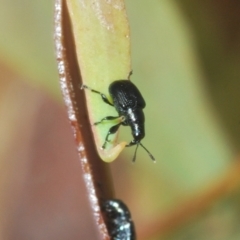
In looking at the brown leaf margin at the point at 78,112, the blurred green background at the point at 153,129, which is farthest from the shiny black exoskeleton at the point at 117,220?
the blurred green background at the point at 153,129

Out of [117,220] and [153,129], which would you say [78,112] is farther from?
[153,129]

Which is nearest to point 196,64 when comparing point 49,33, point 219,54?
point 219,54

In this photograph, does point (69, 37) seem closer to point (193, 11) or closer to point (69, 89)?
point (69, 89)

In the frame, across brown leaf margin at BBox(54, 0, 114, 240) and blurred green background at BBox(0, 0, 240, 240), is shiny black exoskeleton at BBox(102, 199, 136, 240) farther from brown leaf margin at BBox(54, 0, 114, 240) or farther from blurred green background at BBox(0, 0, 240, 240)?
blurred green background at BBox(0, 0, 240, 240)

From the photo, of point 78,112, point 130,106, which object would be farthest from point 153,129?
point 78,112

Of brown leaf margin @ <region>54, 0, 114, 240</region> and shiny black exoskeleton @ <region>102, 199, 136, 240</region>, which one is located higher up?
brown leaf margin @ <region>54, 0, 114, 240</region>

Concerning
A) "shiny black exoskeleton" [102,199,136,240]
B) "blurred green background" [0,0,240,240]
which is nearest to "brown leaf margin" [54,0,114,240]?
"shiny black exoskeleton" [102,199,136,240]

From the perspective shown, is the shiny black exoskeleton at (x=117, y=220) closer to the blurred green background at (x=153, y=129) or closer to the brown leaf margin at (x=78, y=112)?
the brown leaf margin at (x=78, y=112)
